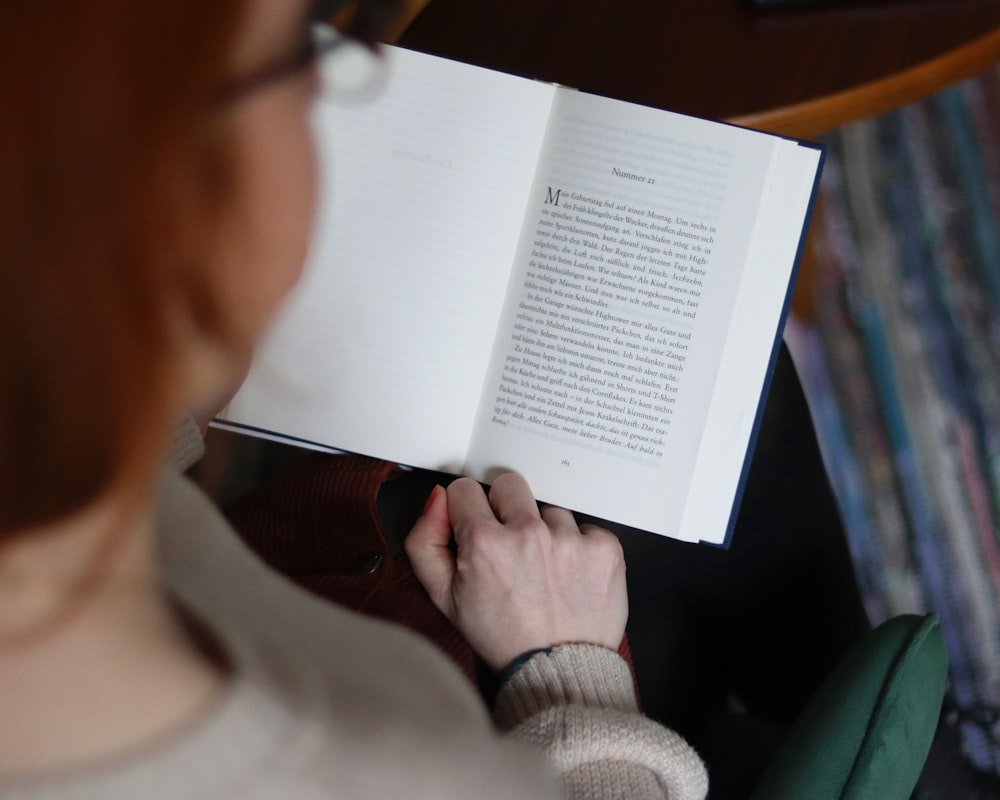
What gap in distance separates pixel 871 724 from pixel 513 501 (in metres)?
0.26

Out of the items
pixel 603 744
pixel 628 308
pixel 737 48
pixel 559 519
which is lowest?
pixel 603 744

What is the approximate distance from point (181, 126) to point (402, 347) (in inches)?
15.5

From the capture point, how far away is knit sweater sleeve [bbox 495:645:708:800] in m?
0.47

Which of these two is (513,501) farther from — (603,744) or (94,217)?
(94,217)

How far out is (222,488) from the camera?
107 cm

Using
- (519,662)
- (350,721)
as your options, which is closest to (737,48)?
(519,662)

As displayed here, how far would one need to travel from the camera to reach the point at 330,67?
32cm

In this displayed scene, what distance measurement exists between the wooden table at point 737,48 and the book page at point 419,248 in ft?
0.66

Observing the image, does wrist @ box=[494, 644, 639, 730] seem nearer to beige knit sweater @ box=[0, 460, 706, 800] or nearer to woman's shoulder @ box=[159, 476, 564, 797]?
beige knit sweater @ box=[0, 460, 706, 800]

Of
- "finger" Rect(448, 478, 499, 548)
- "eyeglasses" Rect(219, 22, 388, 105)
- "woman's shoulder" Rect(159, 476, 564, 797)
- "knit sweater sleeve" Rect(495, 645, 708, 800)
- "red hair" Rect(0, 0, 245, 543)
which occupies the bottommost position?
"knit sweater sleeve" Rect(495, 645, 708, 800)

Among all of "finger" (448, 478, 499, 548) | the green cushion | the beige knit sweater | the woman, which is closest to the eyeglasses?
the woman

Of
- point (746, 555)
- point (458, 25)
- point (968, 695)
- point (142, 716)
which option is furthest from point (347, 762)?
point (968, 695)

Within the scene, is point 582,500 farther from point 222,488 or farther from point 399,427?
point 222,488

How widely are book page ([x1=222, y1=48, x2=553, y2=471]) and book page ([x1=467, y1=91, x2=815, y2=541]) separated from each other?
2cm
